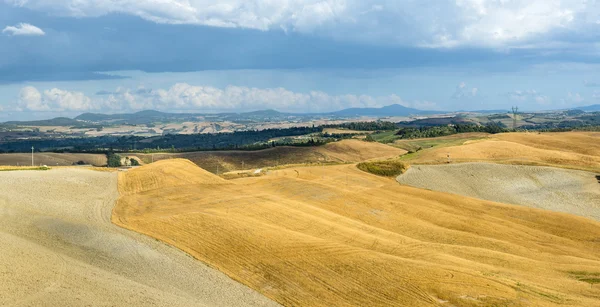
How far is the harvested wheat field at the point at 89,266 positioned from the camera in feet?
110

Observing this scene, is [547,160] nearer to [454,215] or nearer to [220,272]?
[454,215]

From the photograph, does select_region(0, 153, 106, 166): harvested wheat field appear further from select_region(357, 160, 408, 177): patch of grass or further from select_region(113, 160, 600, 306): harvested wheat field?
select_region(357, 160, 408, 177): patch of grass

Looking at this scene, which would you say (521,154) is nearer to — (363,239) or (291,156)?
(291,156)

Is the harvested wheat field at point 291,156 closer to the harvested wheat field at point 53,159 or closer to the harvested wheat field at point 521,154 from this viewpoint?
the harvested wheat field at point 53,159

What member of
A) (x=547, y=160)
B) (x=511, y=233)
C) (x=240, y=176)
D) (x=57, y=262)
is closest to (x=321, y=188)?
(x=240, y=176)

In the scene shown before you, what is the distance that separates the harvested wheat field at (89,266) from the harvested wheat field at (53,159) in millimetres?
111071

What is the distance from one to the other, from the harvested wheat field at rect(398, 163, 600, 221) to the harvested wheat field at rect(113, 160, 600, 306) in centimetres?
841

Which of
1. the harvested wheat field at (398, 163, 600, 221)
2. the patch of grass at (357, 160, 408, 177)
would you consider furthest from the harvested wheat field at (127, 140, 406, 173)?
the harvested wheat field at (398, 163, 600, 221)

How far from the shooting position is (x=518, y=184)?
3593 inches

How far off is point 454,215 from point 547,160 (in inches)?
2241

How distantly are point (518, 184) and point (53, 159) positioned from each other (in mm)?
144008

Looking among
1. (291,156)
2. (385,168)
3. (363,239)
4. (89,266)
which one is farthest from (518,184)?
(89,266)

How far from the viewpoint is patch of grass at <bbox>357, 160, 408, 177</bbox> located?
94.2 meters

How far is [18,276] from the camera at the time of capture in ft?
115
